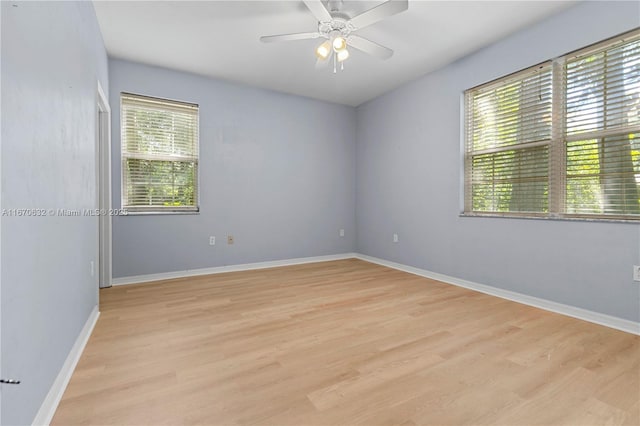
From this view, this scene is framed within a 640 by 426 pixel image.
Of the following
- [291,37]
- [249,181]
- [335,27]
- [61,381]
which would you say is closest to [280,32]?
[291,37]

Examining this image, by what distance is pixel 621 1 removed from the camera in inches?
88.7

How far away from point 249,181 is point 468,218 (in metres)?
2.88

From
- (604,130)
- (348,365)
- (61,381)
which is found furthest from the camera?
(604,130)

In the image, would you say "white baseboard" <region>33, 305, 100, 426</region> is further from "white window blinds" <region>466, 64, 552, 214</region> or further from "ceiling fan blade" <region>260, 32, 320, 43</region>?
"white window blinds" <region>466, 64, 552, 214</region>

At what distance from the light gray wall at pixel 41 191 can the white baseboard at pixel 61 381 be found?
0.04 m

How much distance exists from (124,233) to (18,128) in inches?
108

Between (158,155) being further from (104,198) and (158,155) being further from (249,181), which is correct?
(249,181)

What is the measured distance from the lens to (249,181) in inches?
170

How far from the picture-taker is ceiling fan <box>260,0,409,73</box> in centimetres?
Answer: 214

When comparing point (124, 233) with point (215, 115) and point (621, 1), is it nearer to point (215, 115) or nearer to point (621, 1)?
point (215, 115)

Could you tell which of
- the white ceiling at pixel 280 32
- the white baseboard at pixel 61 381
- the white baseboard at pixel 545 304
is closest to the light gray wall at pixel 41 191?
the white baseboard at pixel 61 381

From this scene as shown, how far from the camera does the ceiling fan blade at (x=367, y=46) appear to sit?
2588mm

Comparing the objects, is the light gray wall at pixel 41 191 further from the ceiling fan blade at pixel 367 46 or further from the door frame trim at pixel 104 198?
the ceiling fan blade at pixel 367 46

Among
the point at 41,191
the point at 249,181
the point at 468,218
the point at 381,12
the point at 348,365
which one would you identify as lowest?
the point at 348,365
